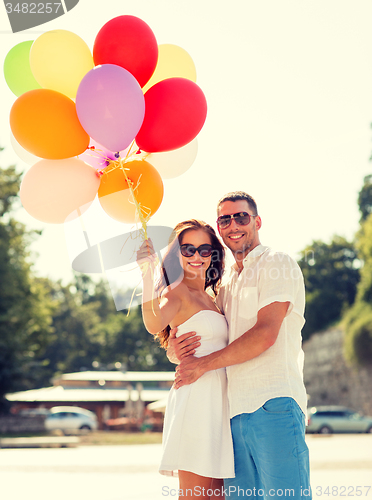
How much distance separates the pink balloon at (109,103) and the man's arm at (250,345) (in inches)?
62.8

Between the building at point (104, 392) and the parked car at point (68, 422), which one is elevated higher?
the building at point (104, 392)

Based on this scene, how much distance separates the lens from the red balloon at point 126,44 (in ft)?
11.9

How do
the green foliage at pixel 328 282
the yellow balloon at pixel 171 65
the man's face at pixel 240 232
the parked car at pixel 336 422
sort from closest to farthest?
the man's face at pixel 240 232 → the yellow balloon at pixel 171 65 → the parked car at pixel 336 422 → the green foliage at pixel 328 282

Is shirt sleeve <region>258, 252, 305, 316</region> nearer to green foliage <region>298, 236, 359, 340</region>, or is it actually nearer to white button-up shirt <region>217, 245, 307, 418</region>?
white button-up shirt <region>217, 245, 307, 418</region>

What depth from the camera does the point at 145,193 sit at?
12.3 feet

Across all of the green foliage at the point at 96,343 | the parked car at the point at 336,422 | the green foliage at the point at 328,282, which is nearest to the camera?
the parked car at the point at 336,422

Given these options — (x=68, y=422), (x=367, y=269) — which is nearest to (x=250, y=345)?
(x=68, y=422)

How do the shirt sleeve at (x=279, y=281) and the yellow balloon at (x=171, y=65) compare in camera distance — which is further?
the yellow balloon at (x=171, y=65)

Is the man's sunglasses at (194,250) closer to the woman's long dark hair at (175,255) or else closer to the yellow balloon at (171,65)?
the woman's long dark hair at (175,255)

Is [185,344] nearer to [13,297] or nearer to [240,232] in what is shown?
[240,232]

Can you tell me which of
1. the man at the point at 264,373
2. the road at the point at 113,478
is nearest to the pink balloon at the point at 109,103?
the man at the point at 264,373

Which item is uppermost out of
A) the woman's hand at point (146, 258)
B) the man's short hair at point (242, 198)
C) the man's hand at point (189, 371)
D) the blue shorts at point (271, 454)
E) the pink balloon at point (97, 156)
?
the pink balloon at point (97, 156)

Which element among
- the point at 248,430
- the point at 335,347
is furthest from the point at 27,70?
the point at 335,347

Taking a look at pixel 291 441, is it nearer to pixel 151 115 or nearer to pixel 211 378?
pixel 211 378
